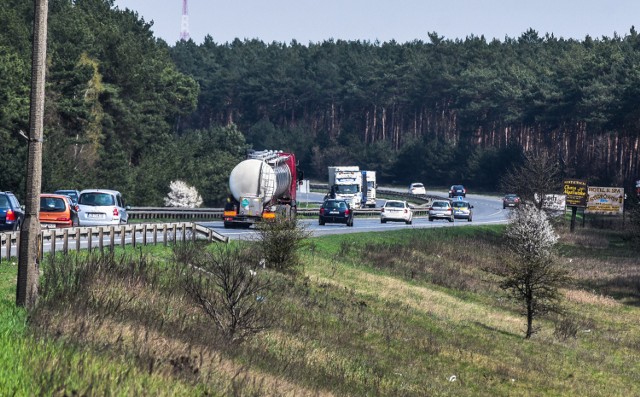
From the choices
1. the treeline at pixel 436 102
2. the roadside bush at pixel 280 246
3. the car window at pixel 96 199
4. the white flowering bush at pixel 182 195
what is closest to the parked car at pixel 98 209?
the car window at pixel 96 199

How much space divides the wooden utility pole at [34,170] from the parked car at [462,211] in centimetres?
6948

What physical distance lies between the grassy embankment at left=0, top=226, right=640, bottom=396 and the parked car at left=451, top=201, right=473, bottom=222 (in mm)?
29999

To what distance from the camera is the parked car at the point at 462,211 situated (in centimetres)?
8531

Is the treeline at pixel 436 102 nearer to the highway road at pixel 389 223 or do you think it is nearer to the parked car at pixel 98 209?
the highway road at pixel 389 223

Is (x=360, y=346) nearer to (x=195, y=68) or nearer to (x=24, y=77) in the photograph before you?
(x=24, y=77)

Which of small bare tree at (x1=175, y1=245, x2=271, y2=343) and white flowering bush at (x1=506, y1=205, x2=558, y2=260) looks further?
white flowering bush at (x1=506, y1=205, x2=558, y2=260)

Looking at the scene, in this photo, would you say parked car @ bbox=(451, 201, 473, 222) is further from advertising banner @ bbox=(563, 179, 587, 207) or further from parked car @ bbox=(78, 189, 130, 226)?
parked car @ bbox=(78, 189, 130, 226)

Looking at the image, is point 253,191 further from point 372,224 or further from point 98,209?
point 372,224

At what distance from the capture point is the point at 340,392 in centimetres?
1795

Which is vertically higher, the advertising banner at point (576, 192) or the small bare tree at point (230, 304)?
the advertising banner at point (576, 192)

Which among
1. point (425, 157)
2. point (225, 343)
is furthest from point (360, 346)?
point (425, 157)

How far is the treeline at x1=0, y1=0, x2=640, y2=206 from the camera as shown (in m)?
89.7

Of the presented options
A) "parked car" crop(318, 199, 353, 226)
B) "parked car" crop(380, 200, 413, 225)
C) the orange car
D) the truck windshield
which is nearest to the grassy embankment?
the orange car

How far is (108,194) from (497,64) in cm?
11554
